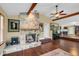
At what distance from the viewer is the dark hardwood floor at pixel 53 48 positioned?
2588 millimetres

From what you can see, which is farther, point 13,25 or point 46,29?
point 46,29

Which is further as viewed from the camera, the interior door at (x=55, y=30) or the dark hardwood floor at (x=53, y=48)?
the interior door at (x=55, y=30)

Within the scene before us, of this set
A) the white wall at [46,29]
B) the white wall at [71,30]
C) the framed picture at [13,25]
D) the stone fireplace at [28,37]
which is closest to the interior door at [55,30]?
the white wall at [46,29]

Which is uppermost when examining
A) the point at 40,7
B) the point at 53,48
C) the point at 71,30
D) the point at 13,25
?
the point at 40,7

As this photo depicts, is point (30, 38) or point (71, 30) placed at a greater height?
point (71, 30)

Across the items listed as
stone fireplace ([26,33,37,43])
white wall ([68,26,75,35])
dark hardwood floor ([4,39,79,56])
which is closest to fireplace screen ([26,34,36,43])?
stone fireplace ([26,33,37,43])

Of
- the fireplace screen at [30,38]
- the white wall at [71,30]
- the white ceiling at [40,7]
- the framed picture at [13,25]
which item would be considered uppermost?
the white ceiling at [40,7]

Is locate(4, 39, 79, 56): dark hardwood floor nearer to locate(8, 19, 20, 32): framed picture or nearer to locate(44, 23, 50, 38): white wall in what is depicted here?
locate(44, 23, 50, 38): white wall

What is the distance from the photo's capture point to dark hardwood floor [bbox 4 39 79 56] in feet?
8.49

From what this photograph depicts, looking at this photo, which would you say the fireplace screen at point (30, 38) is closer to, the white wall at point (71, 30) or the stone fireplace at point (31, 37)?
the stone fireplace at point (31, 37)

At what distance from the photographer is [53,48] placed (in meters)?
2.67

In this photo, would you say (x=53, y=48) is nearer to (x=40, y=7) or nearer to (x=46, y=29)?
(x=46, y=29)

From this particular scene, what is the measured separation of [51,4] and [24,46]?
46.9 inches

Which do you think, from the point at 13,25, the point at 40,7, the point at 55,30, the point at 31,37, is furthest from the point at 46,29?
the point at 13,25
